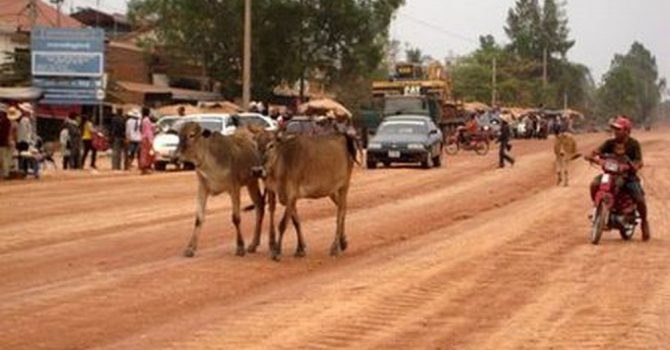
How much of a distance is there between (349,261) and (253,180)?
158 cm

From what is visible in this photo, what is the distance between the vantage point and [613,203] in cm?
1636

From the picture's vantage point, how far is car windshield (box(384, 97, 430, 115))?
4788 centimetres

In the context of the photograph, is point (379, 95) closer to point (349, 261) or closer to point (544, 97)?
point (349, 261)

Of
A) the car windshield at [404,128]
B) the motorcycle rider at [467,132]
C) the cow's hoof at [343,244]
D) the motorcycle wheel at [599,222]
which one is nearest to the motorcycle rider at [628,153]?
the motorcycle wheel at [599,222]

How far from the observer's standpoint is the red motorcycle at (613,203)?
52.8 ft

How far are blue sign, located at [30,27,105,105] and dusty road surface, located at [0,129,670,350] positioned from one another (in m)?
14.1

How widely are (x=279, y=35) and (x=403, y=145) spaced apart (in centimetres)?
3234

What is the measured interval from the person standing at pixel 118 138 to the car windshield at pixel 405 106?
47.8 feet

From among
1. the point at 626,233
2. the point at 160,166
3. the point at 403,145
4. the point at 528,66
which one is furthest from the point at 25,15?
the point at 528,66

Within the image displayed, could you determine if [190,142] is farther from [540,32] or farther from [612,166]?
[540,32]

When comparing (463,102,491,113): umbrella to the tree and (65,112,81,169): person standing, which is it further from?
the tree

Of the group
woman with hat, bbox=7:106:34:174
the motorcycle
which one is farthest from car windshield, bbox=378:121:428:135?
the motorcycle

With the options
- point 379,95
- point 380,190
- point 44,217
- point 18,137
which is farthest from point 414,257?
point 379,95

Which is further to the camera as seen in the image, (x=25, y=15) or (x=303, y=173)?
(x=25, y=15)
